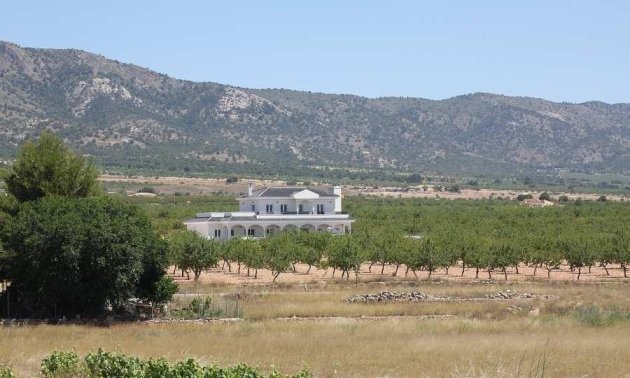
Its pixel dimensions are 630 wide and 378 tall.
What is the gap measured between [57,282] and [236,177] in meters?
147

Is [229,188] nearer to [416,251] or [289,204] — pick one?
[289,204]

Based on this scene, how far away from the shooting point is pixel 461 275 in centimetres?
6550

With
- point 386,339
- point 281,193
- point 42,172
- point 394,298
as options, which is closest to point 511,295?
point 394,298

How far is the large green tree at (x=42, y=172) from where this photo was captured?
141 feet

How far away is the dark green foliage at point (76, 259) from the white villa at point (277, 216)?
45.9 meters

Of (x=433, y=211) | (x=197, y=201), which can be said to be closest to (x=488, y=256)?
(x=433, y=211)

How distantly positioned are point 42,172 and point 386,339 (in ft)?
74.1

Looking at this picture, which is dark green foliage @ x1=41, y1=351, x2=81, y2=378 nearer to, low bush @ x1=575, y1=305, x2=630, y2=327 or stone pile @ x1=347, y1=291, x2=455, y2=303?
low bush @ x1=575, y1=305, x2=630, y2=327

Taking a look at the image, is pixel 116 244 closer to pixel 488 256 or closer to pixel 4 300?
pixel 4 300

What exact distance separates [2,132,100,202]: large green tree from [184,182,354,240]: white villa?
38518 mm

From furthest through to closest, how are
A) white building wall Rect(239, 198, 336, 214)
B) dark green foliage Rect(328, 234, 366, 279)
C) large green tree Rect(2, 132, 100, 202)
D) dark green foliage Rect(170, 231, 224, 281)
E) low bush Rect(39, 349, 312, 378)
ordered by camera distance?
white building wall Rect(239, 198, 336, 214), dark green foliage Rect(328, 234, 366, 279), dark green foliage Rect(170, 231, 224, 281), large green tree Rect(2, 132, 100, 202), low bush Rect(39, 349, 312, 378)

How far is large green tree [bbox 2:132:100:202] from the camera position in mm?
43125

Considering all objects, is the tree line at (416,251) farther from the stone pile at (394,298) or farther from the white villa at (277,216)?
the stone pile at (394,298)

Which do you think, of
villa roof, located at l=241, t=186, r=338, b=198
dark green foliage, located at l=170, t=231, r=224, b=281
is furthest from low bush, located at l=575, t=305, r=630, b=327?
villa roof, located at l=241, t=186, r=338, b=198
